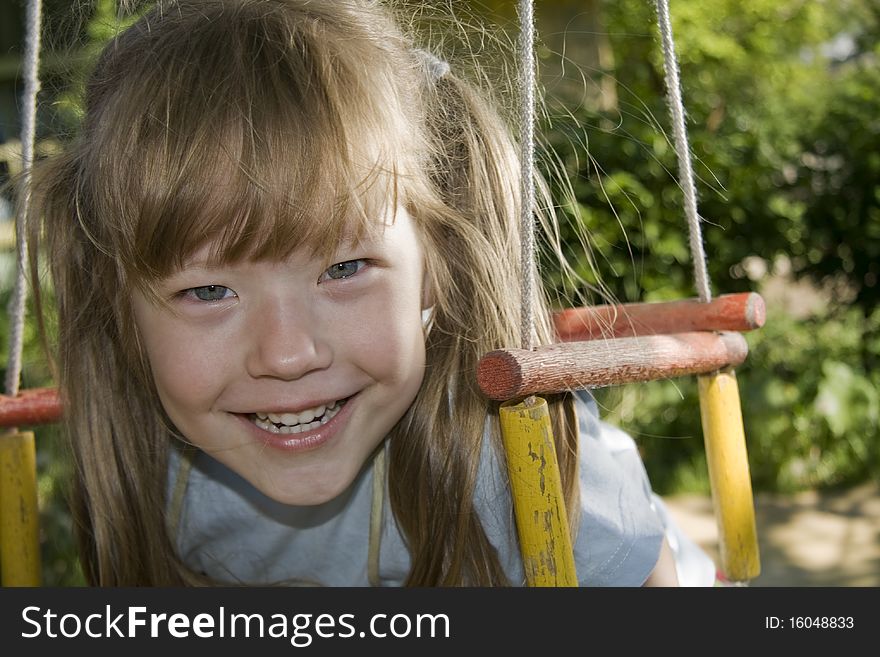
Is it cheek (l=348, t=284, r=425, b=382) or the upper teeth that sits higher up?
cheek (l=348, t=284, r=425, b=382)

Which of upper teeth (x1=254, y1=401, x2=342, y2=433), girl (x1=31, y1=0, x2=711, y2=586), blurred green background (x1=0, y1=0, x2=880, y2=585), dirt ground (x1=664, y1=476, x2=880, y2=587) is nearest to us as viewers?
girl (x1=31, y1=0, x2=711, y2=586)

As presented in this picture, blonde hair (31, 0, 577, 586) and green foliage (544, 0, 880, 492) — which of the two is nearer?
blonde hair (31, 0, 577, 586)

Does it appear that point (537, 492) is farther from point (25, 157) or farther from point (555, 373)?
point (25, 157)

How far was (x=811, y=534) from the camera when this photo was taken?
9.16 ft

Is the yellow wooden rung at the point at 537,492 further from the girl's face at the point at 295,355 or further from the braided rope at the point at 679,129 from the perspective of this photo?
the braided rope at the point at 679,129

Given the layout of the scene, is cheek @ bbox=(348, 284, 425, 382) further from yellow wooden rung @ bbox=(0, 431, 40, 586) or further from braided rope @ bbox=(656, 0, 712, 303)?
yellow wooden rung @ bbox=(0, 431, 40, 586)

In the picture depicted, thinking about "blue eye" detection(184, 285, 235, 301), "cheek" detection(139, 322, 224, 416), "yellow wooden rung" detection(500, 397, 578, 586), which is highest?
"blue eye" detection(184, 285, 235, 301)

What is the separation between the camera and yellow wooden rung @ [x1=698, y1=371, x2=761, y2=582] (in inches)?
51.7

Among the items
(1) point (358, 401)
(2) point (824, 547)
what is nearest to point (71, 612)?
(1) point (358, 401)

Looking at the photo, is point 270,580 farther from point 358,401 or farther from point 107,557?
point 358,401

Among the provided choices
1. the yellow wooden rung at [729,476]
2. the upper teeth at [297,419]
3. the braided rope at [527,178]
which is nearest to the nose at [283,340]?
the upper teeth at [297,419]

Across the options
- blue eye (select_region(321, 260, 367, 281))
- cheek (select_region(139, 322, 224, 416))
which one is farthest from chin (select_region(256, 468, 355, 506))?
blue eye (select_region(321, 260, 367, 281))

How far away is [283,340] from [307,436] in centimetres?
18

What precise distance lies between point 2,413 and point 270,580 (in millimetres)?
441
